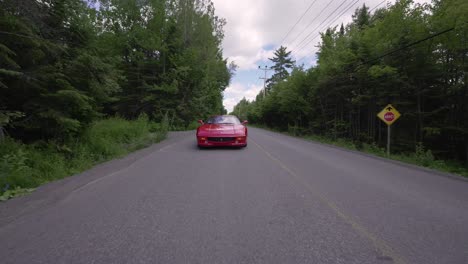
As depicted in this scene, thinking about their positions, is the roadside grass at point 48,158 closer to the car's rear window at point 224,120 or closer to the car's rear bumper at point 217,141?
the car's rear bumper at point 217,141

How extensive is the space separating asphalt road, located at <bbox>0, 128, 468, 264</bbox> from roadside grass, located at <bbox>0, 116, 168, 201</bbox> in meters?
0.52

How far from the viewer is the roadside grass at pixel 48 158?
14.5 ft

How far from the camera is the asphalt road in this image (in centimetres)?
232

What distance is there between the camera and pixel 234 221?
3047 mm

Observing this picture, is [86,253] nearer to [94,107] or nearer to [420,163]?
[94,107]

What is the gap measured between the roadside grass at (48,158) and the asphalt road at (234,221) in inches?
20.5

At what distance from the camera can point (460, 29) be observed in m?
9.91

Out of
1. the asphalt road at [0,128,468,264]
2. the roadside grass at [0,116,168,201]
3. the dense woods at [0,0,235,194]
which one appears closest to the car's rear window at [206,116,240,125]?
the dense woods at [0,0,235,194]

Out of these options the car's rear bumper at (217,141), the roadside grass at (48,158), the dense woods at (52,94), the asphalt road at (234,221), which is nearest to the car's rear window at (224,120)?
the car's rear bumper at (217,141)

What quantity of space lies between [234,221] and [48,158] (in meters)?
5.66

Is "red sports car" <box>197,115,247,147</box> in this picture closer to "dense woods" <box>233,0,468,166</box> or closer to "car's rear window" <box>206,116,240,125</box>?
"car's rear window" <box>206,116,240,125</box>

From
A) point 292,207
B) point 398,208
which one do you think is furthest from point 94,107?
Answer: point 398,208

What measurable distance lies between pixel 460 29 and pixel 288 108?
1826 centimetres

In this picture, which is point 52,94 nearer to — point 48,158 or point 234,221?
point 48,158
